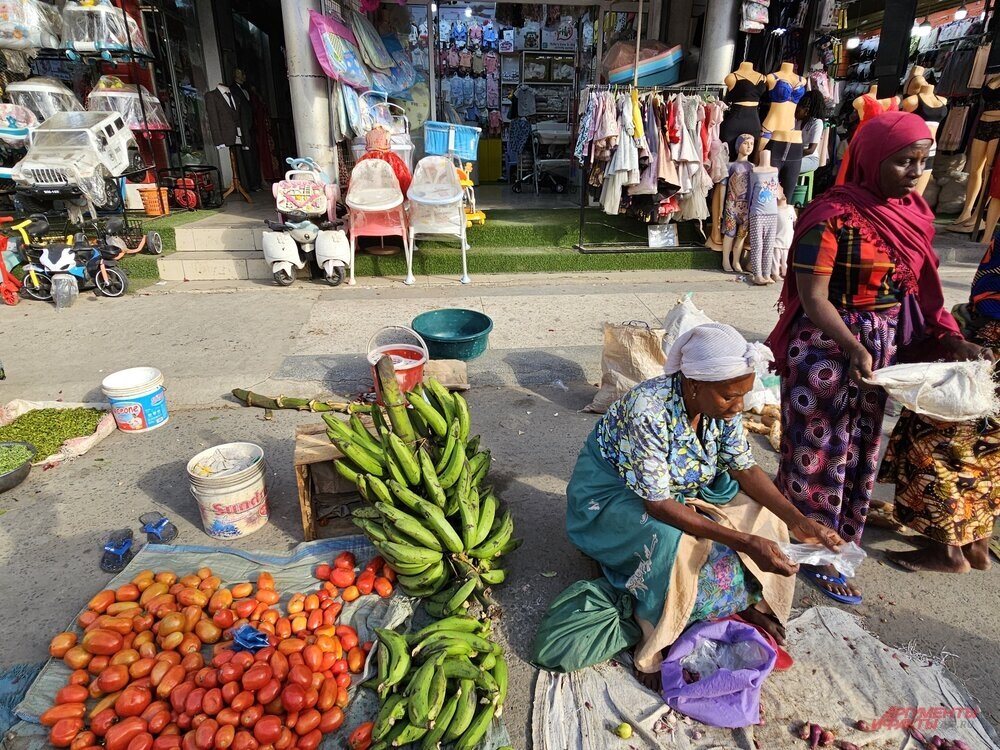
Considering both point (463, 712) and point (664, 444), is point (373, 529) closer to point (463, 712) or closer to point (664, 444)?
point (463, 712)

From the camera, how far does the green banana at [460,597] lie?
2.39m

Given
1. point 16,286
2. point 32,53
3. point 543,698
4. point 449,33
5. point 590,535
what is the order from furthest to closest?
point 449,33
point 32,53
point 16,286
point 590,535
point 543,698

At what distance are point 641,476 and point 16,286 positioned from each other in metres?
7.27

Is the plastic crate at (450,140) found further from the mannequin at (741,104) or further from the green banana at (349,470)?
the green banana at (349,470)

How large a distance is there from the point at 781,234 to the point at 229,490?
6780mm

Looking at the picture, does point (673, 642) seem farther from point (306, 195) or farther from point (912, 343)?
point (306, 195)

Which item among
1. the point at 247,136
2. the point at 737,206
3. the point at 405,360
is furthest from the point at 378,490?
the point at 247,136

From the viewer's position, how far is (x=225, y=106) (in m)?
9.19

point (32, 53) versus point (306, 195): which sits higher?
point (32, 53)

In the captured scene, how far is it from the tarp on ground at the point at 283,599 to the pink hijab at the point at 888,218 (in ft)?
7.74

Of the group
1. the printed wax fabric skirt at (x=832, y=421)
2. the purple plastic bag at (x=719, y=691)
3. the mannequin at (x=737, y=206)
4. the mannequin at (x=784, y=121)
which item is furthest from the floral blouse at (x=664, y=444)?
the mannequin at (x=784, y=121)

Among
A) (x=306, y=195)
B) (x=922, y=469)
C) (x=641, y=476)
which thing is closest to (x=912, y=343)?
(x=922, y=469)

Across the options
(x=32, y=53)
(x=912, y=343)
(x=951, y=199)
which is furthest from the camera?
(x=951, y=199)

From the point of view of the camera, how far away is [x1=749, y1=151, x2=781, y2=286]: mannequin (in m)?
6.91
